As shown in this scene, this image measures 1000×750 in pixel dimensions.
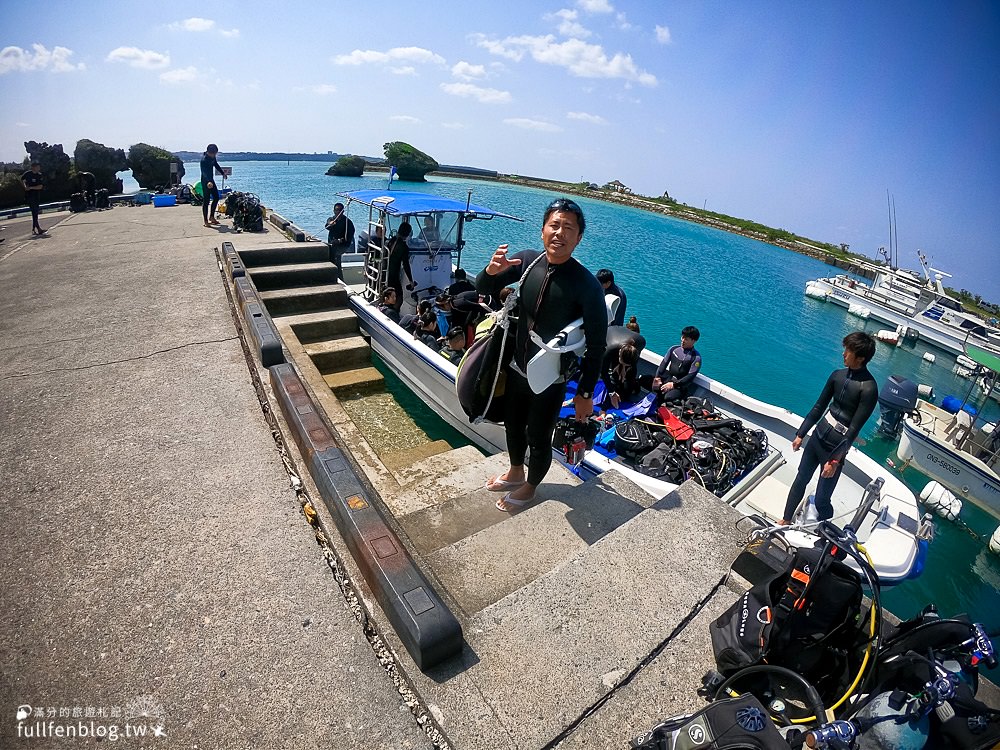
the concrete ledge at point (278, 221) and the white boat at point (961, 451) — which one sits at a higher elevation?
the concrete ledge at point (278, 221)

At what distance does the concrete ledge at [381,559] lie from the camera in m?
1.79

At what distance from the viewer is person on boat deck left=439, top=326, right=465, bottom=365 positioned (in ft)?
23.4

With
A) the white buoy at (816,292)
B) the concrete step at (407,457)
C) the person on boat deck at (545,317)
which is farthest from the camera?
the white buoy at (816,292)

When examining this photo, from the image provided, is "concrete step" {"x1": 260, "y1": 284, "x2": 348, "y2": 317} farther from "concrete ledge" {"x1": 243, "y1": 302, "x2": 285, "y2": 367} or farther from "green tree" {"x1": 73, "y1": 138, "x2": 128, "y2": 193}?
"green tree" {"x1": 73, "y1": 138, "x2": 128, "y2": 193}

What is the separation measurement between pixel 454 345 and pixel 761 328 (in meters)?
18.3

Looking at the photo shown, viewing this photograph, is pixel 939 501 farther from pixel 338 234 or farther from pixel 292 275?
pixel 338 234

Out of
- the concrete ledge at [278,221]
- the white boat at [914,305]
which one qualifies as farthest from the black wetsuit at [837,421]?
the white boat at [914,305]

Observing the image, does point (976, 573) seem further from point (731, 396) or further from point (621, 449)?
point (621, 449)

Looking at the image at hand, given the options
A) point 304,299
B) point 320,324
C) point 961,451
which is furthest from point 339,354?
point 961,451

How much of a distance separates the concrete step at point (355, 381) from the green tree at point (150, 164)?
959 inches

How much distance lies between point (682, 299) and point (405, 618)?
76.4 ft

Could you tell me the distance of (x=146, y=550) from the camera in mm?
2287

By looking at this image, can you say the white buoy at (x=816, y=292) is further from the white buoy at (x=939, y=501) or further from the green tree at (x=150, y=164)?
the green tree at (x=150, y=164)

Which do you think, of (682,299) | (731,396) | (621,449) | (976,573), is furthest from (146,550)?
(682,299)
